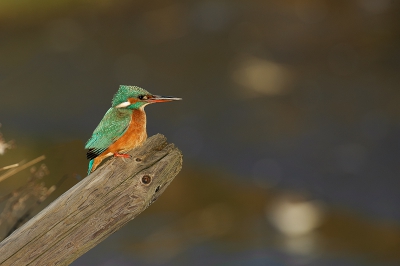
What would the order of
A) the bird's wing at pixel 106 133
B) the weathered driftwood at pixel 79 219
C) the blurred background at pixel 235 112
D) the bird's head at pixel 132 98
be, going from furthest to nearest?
1. the blurred background at pixel 235 112
2. the bird's head at pixel 132 98
3. the bird's wing at pixel 106 133
4. the weathered driftwood at pixel 79 219

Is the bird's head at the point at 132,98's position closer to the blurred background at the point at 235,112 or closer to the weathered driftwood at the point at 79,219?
the weathered driftwood at the point at 79,219

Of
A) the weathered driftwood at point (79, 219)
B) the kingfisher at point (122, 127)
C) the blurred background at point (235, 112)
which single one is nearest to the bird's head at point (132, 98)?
the kingfisher at point (122, 127)

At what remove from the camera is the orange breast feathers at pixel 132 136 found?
221cm

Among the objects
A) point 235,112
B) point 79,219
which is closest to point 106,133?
point 79,219

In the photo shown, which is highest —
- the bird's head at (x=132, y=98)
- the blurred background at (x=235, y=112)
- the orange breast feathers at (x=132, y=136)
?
the bird's head at (x=132, y=98)

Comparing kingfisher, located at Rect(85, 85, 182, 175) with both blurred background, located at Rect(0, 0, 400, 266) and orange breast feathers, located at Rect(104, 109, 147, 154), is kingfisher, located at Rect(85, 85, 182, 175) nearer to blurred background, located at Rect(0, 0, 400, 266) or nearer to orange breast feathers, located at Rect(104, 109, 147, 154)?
orange breast feathers, located at Rect(104, 109, 147, 154)

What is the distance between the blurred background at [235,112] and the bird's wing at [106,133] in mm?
2796

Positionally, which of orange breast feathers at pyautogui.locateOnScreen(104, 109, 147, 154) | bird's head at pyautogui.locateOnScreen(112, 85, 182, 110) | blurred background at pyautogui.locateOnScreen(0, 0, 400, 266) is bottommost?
blurred background at pyautogui.locateOnScreen(0, 0, 400, 266)

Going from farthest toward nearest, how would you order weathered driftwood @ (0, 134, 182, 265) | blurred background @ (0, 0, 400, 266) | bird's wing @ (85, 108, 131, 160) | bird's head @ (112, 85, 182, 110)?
1. blurred background @ (0, 0, 400, 266)
2. bird's head @ (112, 85, 182, 110)
3. bird's wing @ (85, 108, 131, 160)
4. weathered driftwood @ (0, 134, 182, 265)

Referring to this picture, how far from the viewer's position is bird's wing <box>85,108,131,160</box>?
7.24 ft

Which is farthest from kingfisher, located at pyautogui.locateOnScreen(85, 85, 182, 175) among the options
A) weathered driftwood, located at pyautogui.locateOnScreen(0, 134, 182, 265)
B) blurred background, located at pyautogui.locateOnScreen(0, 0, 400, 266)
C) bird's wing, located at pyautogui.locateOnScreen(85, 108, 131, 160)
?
blurred background, located at pyautogui.locateOnScreen(0, 0, 400, 266)

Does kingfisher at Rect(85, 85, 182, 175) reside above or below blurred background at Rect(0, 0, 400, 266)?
above

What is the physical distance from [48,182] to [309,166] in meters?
2.54

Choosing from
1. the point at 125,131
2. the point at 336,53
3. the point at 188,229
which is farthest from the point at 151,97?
the point at 336,53
